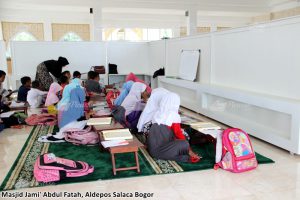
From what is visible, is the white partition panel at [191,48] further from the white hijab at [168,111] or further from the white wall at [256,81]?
the white hijab at [168,111]

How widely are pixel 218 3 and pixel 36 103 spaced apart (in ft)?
27.4

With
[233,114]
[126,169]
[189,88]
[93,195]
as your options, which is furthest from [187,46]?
[93,195]

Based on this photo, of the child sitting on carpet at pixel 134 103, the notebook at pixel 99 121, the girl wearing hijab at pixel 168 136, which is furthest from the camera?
the child sitting on carpet at pixel 134 103

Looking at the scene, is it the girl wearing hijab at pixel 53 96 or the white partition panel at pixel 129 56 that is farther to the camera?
the white partition panel at pixel 129 56

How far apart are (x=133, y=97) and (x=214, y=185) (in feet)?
7.31

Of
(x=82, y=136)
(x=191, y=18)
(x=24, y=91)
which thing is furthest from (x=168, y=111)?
(x=191, y=18)

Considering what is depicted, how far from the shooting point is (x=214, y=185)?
2977 millimetres

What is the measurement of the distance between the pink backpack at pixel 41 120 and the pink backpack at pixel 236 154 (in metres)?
3.47

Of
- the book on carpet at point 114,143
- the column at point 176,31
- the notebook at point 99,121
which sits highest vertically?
the column at point 176,31

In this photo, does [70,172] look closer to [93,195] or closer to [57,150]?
[93,195]

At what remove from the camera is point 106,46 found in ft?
33.2

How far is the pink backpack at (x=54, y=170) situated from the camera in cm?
299

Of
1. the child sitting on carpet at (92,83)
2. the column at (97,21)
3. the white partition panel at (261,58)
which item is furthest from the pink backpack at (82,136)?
the column at (97,21)

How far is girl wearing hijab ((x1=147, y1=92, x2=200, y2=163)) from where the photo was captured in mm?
3539
